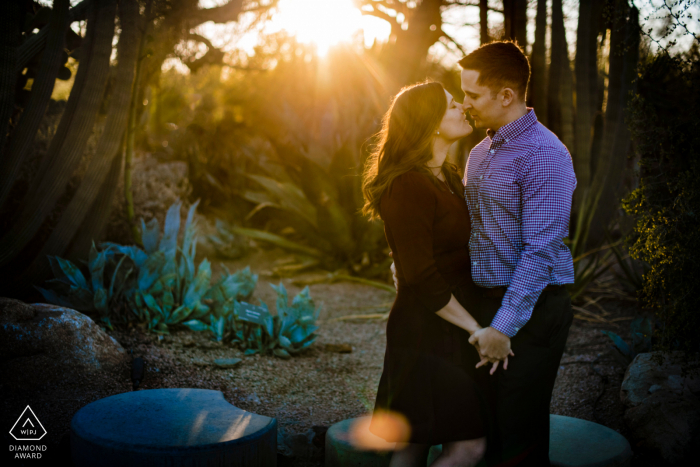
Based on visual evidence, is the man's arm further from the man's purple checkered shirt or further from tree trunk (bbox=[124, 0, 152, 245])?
tree trunk (bbox=[124, 0, 152, 245])

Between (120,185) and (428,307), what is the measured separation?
164 inches

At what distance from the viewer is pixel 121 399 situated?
2189 millimetres

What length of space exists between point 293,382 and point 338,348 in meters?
0.70

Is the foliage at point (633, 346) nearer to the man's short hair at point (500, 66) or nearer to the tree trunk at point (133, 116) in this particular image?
the man's short hair at point (500, 66)

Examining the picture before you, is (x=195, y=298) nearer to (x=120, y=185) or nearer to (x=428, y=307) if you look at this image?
(x=120, y=185)

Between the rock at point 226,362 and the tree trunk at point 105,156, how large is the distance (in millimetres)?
1443

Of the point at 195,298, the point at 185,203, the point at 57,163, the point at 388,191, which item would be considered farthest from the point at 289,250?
the point at 388,191

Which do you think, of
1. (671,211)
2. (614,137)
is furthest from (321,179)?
(671,211)

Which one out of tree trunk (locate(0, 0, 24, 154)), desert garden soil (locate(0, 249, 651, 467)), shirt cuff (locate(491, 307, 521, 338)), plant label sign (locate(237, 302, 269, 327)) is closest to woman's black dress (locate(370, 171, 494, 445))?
shirt cuff (locate(491, 307, 521, 338))

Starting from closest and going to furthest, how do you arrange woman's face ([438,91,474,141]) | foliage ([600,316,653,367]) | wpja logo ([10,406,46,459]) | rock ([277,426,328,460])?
woman's face ([438,91,474,141]) < wpja logo ([10,406,46,459]) < rock ([277,426,328,460]) < foliage ([600,316,653,367])

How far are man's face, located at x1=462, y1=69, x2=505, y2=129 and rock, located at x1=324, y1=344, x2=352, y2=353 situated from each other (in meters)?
2.36

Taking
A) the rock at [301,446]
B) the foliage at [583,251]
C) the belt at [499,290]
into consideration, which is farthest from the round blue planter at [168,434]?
the foliage at [583,251]

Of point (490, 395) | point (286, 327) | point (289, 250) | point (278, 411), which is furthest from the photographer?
point (289, 250)

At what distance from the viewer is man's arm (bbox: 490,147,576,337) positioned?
1.53 m
